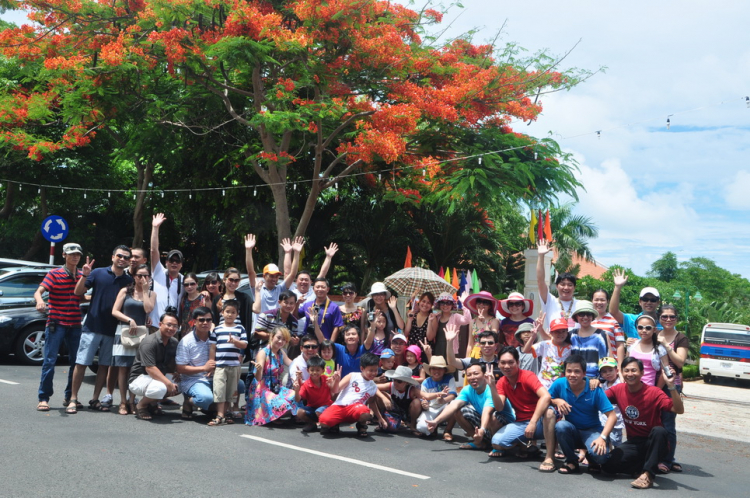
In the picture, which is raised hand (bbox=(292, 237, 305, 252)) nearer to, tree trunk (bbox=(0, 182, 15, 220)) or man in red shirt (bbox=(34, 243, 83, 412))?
man in red shirt (bbox=(34, 243, 83, 412))

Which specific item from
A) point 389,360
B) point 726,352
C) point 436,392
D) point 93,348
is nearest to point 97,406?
point 93,348

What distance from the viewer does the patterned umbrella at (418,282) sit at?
11.3m

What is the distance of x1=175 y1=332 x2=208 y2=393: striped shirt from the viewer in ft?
26.8

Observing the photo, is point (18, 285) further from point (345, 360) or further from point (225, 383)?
point (345, 360)

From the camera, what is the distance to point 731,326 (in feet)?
84.2

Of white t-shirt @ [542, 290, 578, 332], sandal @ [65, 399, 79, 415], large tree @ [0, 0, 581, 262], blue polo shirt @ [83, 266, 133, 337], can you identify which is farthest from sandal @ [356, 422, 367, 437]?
large tree @ [0, 0, 581, 262]

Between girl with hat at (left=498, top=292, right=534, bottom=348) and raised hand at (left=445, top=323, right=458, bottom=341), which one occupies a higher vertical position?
girl with hat at (left=498, top=292, right=534, bottom=348)

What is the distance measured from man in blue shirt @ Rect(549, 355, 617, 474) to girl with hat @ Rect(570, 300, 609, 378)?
0.35 metres

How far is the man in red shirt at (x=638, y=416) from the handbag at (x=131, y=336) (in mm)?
5207

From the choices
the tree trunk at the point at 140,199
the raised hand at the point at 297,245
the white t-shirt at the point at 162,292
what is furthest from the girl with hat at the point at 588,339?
the tree trunk at the point at 140,199

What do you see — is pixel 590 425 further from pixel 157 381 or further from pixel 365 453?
pixel 157 381

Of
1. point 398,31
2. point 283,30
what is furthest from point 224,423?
point 398,31

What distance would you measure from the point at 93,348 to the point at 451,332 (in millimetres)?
4128

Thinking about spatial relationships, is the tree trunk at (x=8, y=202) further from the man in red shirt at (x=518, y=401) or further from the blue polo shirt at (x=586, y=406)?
the blue polo shirt at (x=586, y=406)
